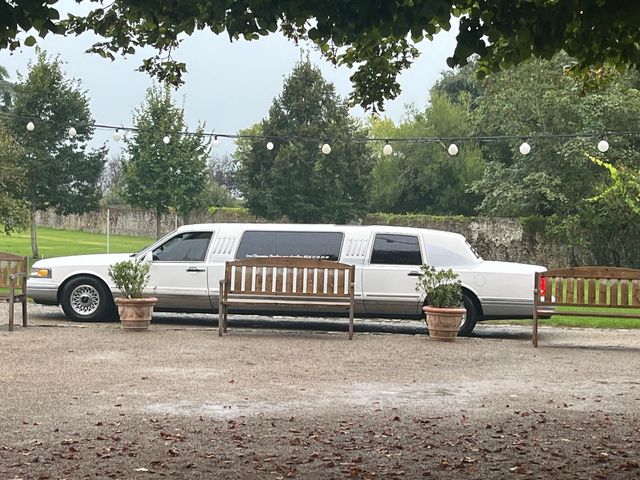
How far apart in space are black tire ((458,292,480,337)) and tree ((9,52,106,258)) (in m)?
26.9

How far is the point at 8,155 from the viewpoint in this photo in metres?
35.6

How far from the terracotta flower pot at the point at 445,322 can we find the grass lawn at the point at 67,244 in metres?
26.5

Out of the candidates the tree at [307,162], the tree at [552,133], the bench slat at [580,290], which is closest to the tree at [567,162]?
the tree at [552,133]

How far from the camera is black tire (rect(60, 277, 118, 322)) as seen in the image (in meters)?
15.8

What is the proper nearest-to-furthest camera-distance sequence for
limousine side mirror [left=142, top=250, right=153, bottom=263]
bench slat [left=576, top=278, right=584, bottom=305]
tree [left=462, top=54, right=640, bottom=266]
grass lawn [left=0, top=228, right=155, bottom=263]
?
bench slat [left=576, top=278, right=584, bottom=305] < limousine side mirror [left=142, top=250, right=153, bottom=263] < tree [left=462, top=54, right=640, bottom=266] < grass lawn [left=0, top=228, right=155, bottom=263]

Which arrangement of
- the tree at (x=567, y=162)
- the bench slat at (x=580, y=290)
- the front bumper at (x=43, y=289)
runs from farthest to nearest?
the tree at (x=567, y=162) → the front bumper at (x=43, y=289) → the bench slat at (x=580, y=290)

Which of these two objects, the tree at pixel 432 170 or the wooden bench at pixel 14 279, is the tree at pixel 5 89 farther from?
the wooden bench at pixel 14 279

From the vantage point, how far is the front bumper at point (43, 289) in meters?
16.0

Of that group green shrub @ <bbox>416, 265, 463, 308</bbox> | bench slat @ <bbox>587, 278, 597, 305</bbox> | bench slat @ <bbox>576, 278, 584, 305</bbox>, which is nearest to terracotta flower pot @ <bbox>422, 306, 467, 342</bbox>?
green shrub @ <bbox>416, 265, 463, 308</bbox>

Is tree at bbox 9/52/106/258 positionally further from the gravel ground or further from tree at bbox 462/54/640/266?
the gravel ground

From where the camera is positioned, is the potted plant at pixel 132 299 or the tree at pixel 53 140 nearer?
the potted plant at pixel 132 299

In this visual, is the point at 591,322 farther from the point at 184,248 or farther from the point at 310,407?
the point at 310,407

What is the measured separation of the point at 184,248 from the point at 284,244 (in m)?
1.51

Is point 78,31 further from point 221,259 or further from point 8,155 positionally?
point 8,155
